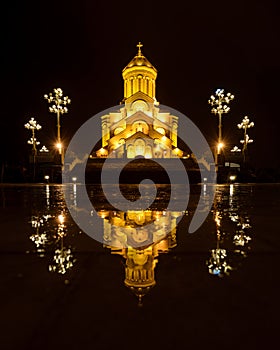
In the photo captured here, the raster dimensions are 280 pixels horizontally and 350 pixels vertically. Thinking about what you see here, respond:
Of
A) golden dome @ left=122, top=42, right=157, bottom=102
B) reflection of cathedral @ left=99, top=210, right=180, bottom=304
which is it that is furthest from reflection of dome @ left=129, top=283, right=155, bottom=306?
golden dome @ left=122, top=42, right=157, bottom=102

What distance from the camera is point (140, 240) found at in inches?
186

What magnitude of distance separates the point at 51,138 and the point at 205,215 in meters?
59.7

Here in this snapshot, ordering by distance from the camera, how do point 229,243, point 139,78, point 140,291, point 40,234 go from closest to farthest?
point 140,291 < point 229,243 < point 40,234 < point 139,78

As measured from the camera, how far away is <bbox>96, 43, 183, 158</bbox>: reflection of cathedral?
44.0 metres

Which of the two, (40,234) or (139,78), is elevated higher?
(139,78)

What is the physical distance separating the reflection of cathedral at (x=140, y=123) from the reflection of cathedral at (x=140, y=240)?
112 ft

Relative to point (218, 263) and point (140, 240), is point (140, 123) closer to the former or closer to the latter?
point (140, 240)

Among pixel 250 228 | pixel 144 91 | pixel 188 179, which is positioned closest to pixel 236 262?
pixel 250 228

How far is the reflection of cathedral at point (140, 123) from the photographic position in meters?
44.0

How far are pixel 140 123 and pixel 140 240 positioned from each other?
151 feet

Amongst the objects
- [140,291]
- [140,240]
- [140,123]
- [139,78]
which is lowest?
[140,291]

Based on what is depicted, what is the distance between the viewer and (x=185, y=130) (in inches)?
2581

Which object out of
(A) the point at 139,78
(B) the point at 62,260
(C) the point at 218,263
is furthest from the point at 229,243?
(A) the point at 139,78

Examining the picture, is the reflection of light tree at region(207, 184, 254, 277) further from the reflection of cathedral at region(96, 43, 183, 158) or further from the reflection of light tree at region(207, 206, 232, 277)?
the reflection of cathedral at region(96, 43, 183, 158)
